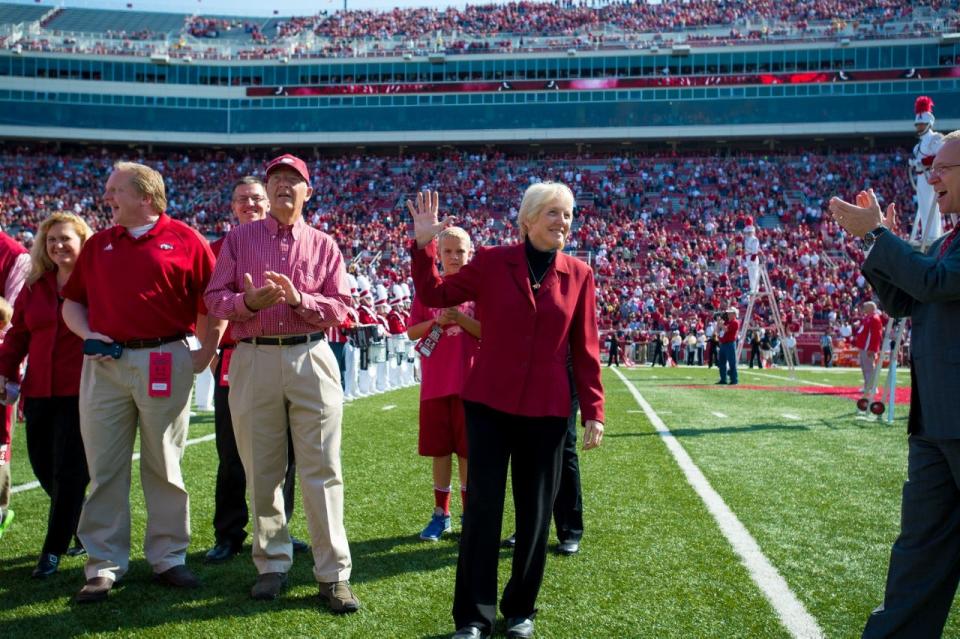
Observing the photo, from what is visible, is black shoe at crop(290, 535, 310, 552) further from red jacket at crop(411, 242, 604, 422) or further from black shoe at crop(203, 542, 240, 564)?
red jacket at crop(411, 242, 604, 422)

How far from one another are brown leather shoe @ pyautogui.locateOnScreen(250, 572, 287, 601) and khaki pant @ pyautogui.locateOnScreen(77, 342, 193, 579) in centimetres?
47

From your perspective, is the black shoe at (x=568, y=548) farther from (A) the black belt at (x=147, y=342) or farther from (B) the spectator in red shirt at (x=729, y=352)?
(B) the spectator in red shirt at (x=729, y=352)

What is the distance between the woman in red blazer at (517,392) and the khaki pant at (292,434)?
73cm

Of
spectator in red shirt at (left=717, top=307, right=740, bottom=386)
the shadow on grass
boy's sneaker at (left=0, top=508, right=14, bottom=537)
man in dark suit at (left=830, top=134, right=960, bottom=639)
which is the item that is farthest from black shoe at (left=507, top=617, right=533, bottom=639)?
spectator in red shirt at (left=717, top=307, right=740, bottom=386)

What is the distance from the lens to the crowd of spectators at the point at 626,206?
120 feet

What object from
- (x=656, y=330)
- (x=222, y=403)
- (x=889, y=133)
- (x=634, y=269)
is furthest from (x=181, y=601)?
(x=889, y=133)

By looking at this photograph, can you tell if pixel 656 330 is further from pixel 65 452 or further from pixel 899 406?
pixel 65 452

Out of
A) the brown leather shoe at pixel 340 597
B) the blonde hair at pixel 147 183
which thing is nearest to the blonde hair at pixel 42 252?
the blonde hair at pixel 147 183

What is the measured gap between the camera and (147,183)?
4.55 m

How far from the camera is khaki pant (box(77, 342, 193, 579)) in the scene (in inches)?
173

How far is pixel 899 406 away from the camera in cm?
1436

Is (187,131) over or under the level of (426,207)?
over

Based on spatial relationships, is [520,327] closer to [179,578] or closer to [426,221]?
[426,221]

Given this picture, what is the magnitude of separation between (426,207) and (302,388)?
1.02m
